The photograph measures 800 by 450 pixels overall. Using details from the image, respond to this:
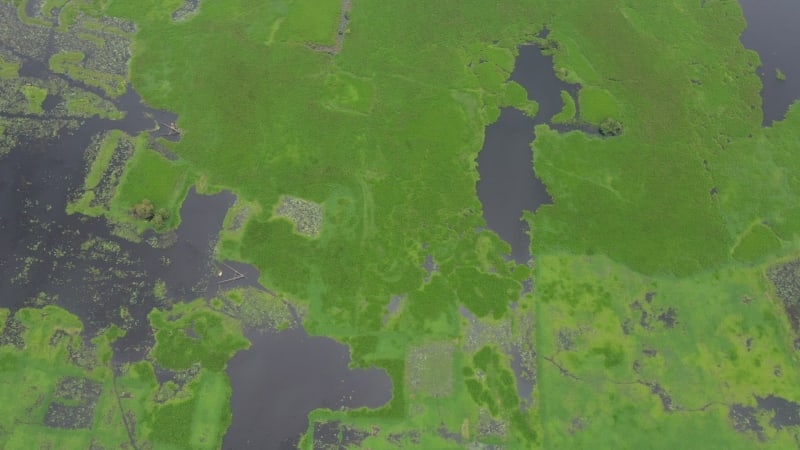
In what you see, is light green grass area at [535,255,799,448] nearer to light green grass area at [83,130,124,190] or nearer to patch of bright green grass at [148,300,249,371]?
patch of bright green grass at [148,300,249,371]

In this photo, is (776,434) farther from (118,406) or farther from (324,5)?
(324,5)

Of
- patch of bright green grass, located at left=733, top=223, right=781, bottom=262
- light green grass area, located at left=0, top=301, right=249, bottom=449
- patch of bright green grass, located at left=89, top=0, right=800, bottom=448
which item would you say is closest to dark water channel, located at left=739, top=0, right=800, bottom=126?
patch of bright green grass, located at left=89, top=0, right=800, bottom=448

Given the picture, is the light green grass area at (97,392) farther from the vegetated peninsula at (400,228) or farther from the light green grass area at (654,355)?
the light green grass area at (654,355)

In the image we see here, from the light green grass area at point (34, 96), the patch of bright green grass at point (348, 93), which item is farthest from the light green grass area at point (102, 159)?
the patch of bright green grass at point (348, 93)

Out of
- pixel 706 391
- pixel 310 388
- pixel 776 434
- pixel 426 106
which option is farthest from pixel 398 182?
pixel 776 434

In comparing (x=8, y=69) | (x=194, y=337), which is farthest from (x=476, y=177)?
(x=8, y=69)

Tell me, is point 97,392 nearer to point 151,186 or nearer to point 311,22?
point 151,186
